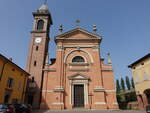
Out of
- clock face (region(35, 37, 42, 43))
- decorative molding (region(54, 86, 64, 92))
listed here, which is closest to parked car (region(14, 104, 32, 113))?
decorative molding (region(54, 86, 64, 92))

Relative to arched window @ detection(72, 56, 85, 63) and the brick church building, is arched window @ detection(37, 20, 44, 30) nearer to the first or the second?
the brick church building

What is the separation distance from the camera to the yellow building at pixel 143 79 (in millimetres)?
18827

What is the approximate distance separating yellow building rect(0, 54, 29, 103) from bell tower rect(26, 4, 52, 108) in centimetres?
180

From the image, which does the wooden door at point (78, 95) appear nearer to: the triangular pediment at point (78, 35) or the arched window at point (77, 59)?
the arched window at point (77, 59)

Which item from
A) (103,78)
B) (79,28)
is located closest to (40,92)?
(103,78)

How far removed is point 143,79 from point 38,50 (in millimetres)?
18397

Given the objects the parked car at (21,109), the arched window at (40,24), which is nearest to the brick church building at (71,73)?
the arched window at (40,24)

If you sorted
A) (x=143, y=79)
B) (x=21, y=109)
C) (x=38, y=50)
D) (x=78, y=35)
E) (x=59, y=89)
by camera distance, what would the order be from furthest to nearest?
(x=78, y=35), (x=38, y=50), (x=59, y=89), (x=143, y=79), (x=21, y=109)

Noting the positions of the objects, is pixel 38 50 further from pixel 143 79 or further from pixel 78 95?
pixel 143 79

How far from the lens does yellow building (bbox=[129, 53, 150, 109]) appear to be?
18827mm

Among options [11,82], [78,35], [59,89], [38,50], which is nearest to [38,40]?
[38,50]

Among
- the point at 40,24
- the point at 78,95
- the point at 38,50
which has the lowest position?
the point at 78,95

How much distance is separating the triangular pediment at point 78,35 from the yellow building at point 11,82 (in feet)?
31.6

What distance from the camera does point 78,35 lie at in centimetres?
2595
